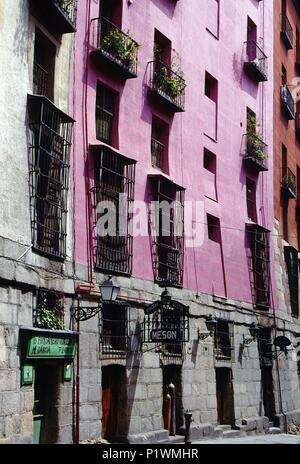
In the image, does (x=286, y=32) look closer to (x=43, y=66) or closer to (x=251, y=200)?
(x=251, y=200)

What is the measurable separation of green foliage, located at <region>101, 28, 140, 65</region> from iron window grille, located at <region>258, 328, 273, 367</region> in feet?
35.6

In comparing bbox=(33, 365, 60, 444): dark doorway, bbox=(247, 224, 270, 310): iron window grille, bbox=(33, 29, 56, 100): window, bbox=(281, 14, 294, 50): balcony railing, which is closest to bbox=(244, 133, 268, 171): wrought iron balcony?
bbox=(247, 224, 270, 310): iron window grille

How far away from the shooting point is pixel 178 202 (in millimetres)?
19234

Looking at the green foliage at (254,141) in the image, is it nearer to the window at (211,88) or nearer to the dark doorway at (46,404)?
the window at (211,88)

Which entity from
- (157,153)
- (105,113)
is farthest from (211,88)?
(105,113)

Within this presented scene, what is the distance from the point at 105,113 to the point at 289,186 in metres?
12.5

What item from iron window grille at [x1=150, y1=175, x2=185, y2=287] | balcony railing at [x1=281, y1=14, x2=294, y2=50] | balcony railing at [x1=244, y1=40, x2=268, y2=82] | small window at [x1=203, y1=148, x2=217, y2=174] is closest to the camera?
iron window grille at [x1=150, y1=175, x2=185, y2=287]

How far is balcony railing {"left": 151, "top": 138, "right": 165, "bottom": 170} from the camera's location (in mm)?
18797

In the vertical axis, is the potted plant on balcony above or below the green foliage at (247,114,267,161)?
below

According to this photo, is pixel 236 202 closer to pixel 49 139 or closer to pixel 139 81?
pixel 139 81

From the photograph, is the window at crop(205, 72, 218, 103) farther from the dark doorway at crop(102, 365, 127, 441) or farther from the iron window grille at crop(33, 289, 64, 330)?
the iron window grille at crop(33, 289, 64, 330)

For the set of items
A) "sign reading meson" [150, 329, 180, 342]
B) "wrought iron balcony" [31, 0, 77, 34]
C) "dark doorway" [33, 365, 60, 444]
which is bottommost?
"dark doorway" [33, 365, 60, 444]

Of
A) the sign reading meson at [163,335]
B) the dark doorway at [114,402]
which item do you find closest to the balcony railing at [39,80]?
the sign reading meson at [163,335]

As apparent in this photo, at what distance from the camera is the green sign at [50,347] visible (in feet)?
41.8
